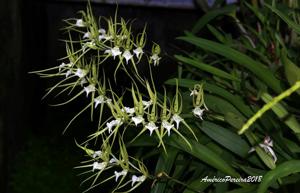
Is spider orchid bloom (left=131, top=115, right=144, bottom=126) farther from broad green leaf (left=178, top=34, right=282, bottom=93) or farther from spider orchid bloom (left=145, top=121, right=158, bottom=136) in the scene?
broad green leaf (left=178, top=34, right=282, bottom=93)

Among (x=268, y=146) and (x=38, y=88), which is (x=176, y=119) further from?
(x=38, y=88)

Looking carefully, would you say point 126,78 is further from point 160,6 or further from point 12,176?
point 12,176

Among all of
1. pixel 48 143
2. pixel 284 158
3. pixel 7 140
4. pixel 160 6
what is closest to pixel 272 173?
pixel 284 158

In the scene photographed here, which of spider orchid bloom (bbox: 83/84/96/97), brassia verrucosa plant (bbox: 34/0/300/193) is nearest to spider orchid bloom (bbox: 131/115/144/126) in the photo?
brassia verrucosa plant (bbox: 34/0/300/193)

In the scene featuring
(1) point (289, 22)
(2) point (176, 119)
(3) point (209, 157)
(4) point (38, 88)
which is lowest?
(4) point (38, 88)

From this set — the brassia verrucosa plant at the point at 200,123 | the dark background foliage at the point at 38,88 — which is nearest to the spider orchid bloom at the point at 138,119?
the brassia verrucosa plant at the point at 200,123

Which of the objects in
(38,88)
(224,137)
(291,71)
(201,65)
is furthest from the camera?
(38,88)

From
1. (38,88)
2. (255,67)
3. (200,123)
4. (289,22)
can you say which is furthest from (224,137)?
(38,88)
